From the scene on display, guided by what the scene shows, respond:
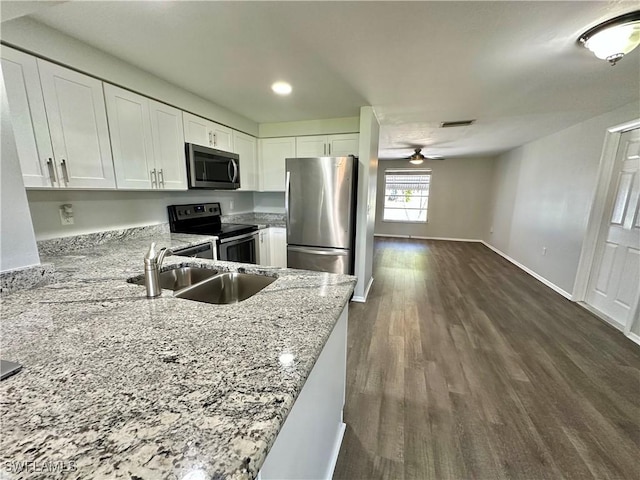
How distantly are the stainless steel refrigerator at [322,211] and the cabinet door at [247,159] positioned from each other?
774 millimetres

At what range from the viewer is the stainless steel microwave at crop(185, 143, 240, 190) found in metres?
2.63

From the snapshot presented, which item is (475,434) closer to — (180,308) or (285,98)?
(180,308)

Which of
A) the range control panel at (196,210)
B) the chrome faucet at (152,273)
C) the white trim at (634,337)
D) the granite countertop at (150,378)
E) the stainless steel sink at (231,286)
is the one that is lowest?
the white trim at (634,337)

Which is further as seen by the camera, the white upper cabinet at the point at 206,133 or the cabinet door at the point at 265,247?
the cabinet door at the point at 265,247

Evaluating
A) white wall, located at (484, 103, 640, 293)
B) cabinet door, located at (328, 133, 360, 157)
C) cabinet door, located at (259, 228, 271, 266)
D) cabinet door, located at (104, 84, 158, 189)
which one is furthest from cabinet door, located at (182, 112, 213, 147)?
white wall, located at (484, 103, 640, 293)

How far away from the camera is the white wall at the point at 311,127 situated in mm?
3367

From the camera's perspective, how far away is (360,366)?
207 cm

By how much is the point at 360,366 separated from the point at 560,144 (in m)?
4.29

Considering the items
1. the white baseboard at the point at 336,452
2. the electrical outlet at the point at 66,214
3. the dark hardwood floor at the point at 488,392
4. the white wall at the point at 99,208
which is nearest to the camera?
the white baseboard at the point at 336,452

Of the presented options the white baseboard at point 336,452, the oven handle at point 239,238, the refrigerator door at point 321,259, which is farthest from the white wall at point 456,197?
the white baseboard at point 336,452

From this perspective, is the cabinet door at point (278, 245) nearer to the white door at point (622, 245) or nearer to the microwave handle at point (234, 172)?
the microwave handle at point (234, 172)

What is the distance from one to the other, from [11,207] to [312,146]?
2.97 metres

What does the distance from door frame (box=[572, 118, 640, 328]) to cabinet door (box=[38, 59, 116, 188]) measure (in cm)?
477

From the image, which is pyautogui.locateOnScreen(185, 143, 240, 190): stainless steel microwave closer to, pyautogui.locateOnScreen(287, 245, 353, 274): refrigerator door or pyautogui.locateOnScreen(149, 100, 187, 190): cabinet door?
pyautogui.locateOnScreen(149, 100, 187, 190): cabinet door
